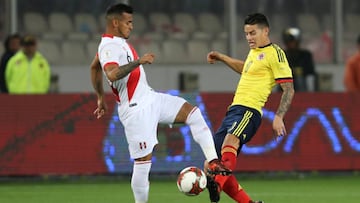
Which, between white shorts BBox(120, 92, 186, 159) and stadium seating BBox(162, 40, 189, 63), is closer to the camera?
white shorts BBox(120, 92, 186, 159)

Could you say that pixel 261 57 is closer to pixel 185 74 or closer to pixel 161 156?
pixel 161 156

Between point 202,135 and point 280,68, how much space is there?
0.98m

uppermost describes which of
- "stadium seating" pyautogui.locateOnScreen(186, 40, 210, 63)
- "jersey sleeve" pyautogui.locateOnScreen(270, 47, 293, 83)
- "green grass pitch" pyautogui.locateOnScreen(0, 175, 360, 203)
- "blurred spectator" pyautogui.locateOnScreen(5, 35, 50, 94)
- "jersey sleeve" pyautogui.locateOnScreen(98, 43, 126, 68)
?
"jersey sleeve" pyautogui.locateOnScreen(98, 43, 126, 68)

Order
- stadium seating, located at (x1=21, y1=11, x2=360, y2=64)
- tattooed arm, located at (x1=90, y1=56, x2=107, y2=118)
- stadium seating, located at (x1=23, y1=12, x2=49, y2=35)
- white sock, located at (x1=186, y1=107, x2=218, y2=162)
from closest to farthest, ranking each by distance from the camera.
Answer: white sock, located at (x1=186, y1=107, x2=218, y2=162) < tattooed arm, located at (x1=90, y1=56, x2=107, y2=118) < stadium seating, located at (x1=23, y1=12, x2=49, y2=35) < stadium seating, located at (x1=21, y1=11, x2=360, y2=64)

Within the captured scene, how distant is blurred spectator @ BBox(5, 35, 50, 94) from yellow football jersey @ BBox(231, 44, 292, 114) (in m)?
7.21

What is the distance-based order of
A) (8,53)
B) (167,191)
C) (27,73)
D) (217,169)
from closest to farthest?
(217,169) < (167,191) < (27,73) < (8,53)

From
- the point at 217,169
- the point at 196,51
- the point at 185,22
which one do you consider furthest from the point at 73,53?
the point at 217,169

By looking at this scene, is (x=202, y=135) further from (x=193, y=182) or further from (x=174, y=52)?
(x=174, y=52)

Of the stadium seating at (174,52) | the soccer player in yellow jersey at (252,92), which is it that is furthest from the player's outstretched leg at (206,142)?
the stadium seating at (174,52)

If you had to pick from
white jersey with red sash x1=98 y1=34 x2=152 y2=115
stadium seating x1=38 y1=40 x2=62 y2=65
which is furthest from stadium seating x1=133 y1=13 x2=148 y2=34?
white jersey with red sash x1=98 y1=34 x2=152 y2=115

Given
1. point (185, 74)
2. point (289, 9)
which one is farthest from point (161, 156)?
point (289, 9)

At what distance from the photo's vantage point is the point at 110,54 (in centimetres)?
1180

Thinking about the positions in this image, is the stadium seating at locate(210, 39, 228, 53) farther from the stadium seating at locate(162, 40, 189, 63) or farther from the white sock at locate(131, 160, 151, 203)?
the white sock at locate(131, 160, 151, 203)

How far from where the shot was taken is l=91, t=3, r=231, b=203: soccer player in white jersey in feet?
38.9
